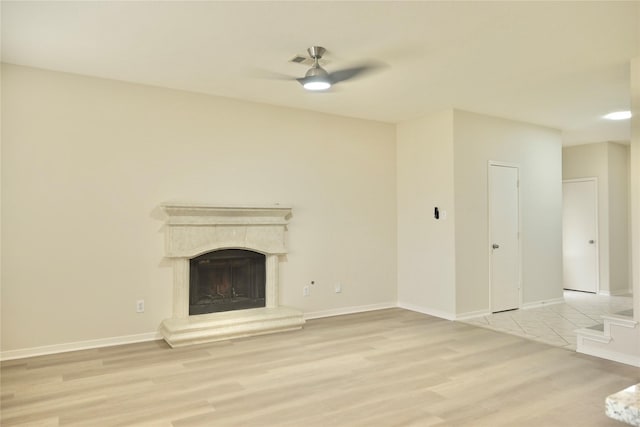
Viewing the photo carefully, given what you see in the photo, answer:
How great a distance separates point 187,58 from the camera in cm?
379

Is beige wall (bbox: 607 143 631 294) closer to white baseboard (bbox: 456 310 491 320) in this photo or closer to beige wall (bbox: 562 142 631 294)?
beige wall (bbox: 562 142 631 294)

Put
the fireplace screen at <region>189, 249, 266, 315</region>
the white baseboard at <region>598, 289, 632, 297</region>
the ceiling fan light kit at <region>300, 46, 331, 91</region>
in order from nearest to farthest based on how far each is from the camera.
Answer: the ceiling fan light kit at <region>300, 46, 331, 91</region> < the fireplace screen at <region>189, 249, 266, 315</region> < the white baseboard at <region>598, 289, 632, 297</region>

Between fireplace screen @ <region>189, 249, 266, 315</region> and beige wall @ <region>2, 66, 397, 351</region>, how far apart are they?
30 centimetres

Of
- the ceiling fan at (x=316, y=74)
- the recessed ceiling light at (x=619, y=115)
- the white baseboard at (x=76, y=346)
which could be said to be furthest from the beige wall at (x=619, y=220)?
the white baseboard at (x=76, y=346)

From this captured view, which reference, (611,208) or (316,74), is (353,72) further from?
(611,208)

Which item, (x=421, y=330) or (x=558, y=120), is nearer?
(x=421, y=330)

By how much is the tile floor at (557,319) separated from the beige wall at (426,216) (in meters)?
0.68

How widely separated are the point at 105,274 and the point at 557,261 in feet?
20.9

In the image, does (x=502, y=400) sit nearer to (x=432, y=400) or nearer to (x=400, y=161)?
(x=432, y=400)

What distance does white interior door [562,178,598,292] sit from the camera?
24.9ft

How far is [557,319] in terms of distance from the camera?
5469 millimetres

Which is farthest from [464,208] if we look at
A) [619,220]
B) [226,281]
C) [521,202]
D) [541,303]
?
[619,220]

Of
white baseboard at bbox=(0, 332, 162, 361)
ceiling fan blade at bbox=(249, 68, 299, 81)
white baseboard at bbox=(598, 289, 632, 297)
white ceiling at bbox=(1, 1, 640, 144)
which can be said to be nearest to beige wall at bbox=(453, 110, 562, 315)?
white ceiling at bbox=(1, 1, 640, 144)

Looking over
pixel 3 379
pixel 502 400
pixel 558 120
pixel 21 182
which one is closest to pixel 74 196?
pixel 21 182
